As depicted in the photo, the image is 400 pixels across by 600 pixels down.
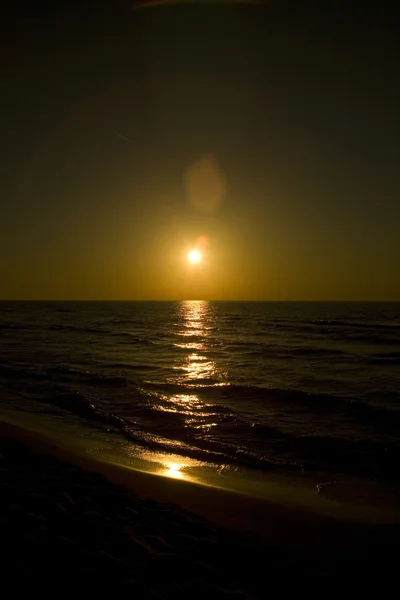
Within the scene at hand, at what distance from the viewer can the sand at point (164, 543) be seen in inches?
138

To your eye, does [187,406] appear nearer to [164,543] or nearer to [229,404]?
[229,404]

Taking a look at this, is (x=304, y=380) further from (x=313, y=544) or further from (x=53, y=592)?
(x=53, y=592)

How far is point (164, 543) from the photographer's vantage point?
4.25m

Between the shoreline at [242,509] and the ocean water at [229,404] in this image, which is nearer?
the shoreline at [242,509]

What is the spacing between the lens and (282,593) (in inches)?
146

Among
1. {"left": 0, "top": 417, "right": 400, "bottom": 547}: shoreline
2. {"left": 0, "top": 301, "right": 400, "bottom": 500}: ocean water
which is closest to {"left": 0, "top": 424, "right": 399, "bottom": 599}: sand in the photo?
{"left": 0, "top": 417, "right": 400, "bottom": 547}: shoreline

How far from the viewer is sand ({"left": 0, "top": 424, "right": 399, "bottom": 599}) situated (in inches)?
138

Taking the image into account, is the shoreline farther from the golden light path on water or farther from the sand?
the golden light path on water

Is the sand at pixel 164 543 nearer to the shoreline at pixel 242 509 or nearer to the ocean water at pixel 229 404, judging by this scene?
the shoreline at pixel 242 509

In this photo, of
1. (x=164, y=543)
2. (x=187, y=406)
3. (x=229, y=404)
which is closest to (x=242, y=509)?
(x=164, y=543)

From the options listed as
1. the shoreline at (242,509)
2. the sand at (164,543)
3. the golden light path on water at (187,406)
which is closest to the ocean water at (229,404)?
the golden light path on water at (187,406)

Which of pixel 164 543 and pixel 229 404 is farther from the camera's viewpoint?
pixel 229 404

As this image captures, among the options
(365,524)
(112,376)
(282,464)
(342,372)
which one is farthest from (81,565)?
(342,372)

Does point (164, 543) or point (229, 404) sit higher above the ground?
point (164, 543)
